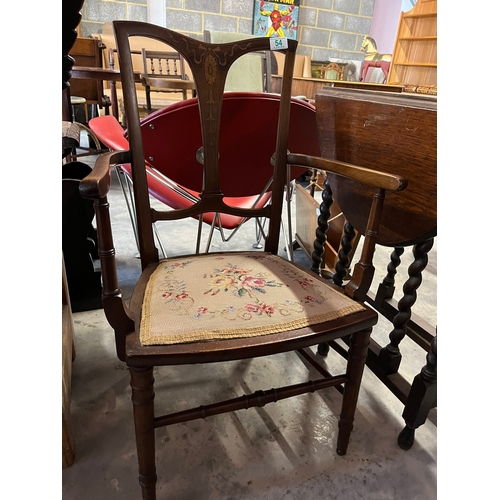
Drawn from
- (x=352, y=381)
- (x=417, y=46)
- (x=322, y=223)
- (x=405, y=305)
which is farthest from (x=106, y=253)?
(x=417, y=46)

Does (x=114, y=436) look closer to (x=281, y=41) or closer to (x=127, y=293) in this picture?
(x=127, y=293)

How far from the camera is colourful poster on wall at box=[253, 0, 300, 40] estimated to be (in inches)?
242

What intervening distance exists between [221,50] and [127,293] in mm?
1205

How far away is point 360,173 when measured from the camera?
917 millimetres

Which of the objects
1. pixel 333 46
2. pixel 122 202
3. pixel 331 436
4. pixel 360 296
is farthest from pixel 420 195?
pixel 333 46

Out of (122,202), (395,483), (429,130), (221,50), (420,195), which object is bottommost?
(395,483)

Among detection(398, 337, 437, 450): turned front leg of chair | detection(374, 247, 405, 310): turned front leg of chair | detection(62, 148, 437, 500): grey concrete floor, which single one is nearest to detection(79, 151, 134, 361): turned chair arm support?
detection(62, 148, 437, 500): grey concrete floor

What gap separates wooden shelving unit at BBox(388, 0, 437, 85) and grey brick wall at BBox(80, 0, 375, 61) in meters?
0.79

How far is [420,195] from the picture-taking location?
1043 mm

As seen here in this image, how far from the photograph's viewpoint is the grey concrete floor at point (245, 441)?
1005mm

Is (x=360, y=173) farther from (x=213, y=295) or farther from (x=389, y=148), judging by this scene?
(x=213, y=295)

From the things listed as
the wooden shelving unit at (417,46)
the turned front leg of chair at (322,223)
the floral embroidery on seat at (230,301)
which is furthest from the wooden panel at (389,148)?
the wooden shelving unit at (417,46)

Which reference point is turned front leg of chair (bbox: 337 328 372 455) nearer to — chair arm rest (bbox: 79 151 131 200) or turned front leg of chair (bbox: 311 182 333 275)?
turned front leg of chair (bbox: 311 182 333 275)

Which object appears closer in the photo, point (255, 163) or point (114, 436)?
point (114, 436)
